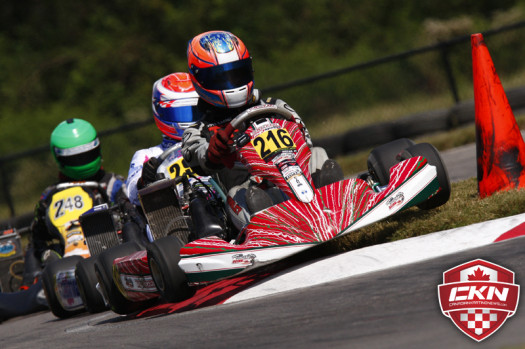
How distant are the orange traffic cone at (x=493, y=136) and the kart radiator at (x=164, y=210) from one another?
1990 millimetres

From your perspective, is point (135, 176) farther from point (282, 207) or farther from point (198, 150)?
point (282, 207)

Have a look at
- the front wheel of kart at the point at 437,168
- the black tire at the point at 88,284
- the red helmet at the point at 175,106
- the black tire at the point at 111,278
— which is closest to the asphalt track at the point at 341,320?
the black tire at the point at 111,278

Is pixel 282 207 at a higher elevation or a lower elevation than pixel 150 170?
lower

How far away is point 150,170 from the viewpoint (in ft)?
20.7

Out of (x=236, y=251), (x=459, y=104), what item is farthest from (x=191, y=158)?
(x=459, y=104)

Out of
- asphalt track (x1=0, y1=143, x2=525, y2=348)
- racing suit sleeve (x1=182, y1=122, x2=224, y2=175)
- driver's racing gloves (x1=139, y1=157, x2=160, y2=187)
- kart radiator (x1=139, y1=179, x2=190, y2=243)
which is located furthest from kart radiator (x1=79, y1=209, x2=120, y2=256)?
asphalt track (x1=0, y1=143, x2=525, y2=348)

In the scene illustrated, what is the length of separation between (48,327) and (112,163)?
9.35 m

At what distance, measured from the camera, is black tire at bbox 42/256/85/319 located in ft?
20.9

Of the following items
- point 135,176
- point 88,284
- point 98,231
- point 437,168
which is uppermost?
point 135,176

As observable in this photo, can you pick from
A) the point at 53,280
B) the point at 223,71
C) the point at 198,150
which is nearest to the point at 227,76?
the point at 223,71

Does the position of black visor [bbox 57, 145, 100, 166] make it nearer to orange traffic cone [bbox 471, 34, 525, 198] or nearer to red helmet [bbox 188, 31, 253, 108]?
red helmet [bbox 188, 31, 253, 108]

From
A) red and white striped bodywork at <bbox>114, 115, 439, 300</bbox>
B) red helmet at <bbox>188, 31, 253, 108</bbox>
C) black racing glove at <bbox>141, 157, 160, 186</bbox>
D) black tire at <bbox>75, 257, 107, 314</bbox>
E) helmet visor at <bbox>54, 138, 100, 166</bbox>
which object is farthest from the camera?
helmet visor at <bbox>54, 138, 100, 166</bbox>

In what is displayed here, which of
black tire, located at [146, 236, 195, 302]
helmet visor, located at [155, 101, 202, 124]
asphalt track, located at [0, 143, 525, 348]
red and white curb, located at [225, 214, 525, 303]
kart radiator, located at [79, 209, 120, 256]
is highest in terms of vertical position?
helmet visor, located at [155, 101, 202, 124]

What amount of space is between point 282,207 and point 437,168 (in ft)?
3.41
